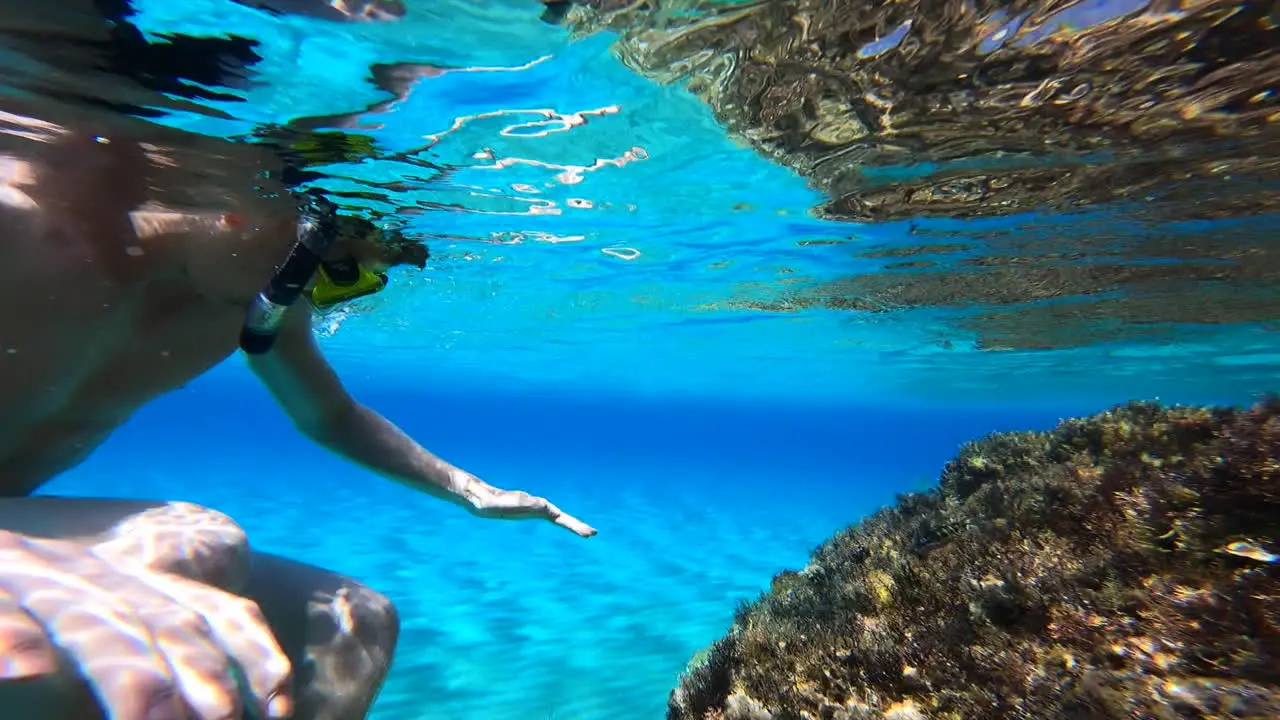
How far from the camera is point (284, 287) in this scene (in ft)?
11.8

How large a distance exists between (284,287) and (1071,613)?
4706 millimetres

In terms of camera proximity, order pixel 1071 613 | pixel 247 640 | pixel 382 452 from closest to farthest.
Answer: pixel 247 640
pixel 1071 613
pixel 382 452

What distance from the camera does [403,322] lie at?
28375mm

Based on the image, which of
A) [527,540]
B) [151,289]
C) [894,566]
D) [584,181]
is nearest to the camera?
[151,289]

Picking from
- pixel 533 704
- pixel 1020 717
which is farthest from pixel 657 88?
pixel 533 704

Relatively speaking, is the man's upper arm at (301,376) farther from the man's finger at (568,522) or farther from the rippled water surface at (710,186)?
the rippled water surface at (710,186)

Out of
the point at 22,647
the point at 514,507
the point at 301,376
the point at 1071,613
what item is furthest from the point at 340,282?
the point at 1071,613

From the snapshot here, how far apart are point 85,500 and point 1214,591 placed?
199 inches

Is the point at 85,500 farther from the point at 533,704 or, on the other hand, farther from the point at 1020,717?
the point at 533,704

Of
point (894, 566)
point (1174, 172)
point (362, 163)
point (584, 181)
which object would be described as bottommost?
point (894, 566)

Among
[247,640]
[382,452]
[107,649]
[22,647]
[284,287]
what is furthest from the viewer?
[382,452]

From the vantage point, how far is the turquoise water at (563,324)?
684 cm

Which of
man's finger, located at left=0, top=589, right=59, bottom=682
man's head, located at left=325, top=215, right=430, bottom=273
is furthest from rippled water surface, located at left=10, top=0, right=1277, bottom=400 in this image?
man's finger, located at left=0, top=589, right=59, bottom=682

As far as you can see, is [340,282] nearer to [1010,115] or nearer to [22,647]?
[22,647]
